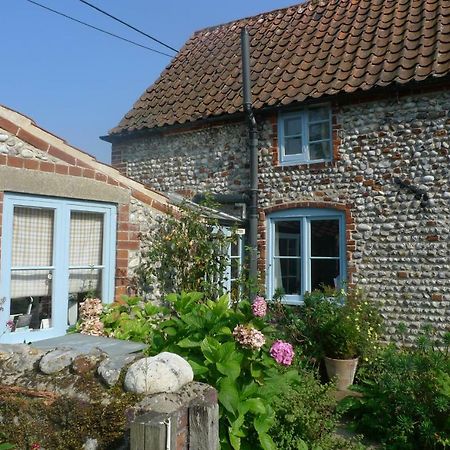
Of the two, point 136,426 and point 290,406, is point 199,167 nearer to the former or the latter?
point 290,406

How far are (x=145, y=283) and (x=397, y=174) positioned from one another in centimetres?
449

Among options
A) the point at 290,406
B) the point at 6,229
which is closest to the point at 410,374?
the point at 290,406

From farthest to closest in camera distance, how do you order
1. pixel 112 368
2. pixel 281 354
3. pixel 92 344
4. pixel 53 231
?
pixel 53 231 → pixel 92 344 → pixel 281 354 → pixel 112 368

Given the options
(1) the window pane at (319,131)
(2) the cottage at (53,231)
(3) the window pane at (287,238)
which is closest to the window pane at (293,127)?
(1) the window pane at (319,131)

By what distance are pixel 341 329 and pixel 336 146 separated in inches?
131

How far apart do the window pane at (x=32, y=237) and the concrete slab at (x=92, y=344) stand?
95 cm

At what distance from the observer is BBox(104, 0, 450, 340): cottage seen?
7.39 metres

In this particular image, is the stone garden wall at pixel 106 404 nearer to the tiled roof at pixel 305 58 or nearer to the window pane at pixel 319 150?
the window pane at pixel 319 150

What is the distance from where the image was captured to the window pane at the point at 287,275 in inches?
341

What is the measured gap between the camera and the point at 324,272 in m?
8.37

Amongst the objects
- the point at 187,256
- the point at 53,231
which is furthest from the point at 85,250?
the point at 187,256

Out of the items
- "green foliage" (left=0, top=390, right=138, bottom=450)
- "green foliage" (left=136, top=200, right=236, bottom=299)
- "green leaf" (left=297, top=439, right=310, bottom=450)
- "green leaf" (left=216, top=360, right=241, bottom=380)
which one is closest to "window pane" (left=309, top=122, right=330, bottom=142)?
"green foliage" (left=136, top=200, right=236, bottom=299)

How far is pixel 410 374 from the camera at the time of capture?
4691mm

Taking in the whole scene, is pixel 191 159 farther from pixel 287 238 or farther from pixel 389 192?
pixel 389 192
